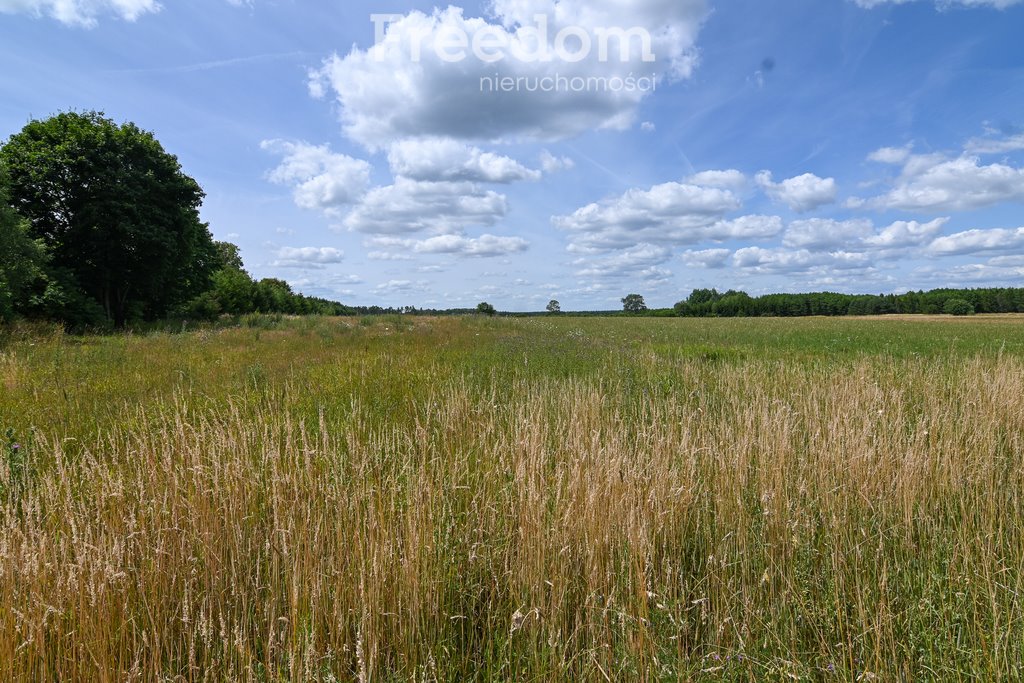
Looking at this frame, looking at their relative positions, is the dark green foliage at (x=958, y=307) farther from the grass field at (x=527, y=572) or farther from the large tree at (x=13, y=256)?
the large tree at (x=13, y=256)

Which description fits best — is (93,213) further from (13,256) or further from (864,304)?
(864,304)

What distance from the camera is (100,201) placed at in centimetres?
2448

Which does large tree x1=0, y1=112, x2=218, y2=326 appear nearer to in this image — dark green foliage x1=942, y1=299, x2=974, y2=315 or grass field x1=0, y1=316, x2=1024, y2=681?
grass field x1=0, y1=316, x2=1024, y2=681

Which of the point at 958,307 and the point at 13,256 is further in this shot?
the point at 958,307

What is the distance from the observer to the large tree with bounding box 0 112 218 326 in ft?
77.7

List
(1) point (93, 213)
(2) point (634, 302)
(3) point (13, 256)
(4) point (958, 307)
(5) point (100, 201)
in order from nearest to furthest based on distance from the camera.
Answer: (3) point (13, 256) < (1) point (93, 213) < (5) point (100, 201) < (4) point (958, 307) < (2) point (634, 302)

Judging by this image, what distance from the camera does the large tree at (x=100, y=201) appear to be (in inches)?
932

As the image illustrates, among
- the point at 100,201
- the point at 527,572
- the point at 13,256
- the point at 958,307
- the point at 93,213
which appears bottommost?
the point at 527,572

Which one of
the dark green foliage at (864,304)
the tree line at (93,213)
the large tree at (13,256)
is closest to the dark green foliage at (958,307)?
the dark green foliage at (864,304)

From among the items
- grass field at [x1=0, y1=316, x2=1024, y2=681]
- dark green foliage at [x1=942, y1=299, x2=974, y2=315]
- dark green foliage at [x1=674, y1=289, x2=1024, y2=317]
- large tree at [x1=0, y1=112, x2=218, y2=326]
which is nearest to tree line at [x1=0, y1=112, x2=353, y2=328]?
large tree at [x1=0, y1=112, x2=218, y2=326]

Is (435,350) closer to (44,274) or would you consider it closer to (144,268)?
(44,274)

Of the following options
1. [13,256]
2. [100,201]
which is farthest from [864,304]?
[13,256]

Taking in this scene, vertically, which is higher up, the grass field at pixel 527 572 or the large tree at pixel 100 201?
the large tree at pixel 100 201

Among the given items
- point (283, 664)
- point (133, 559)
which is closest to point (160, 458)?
point (133, 559)
